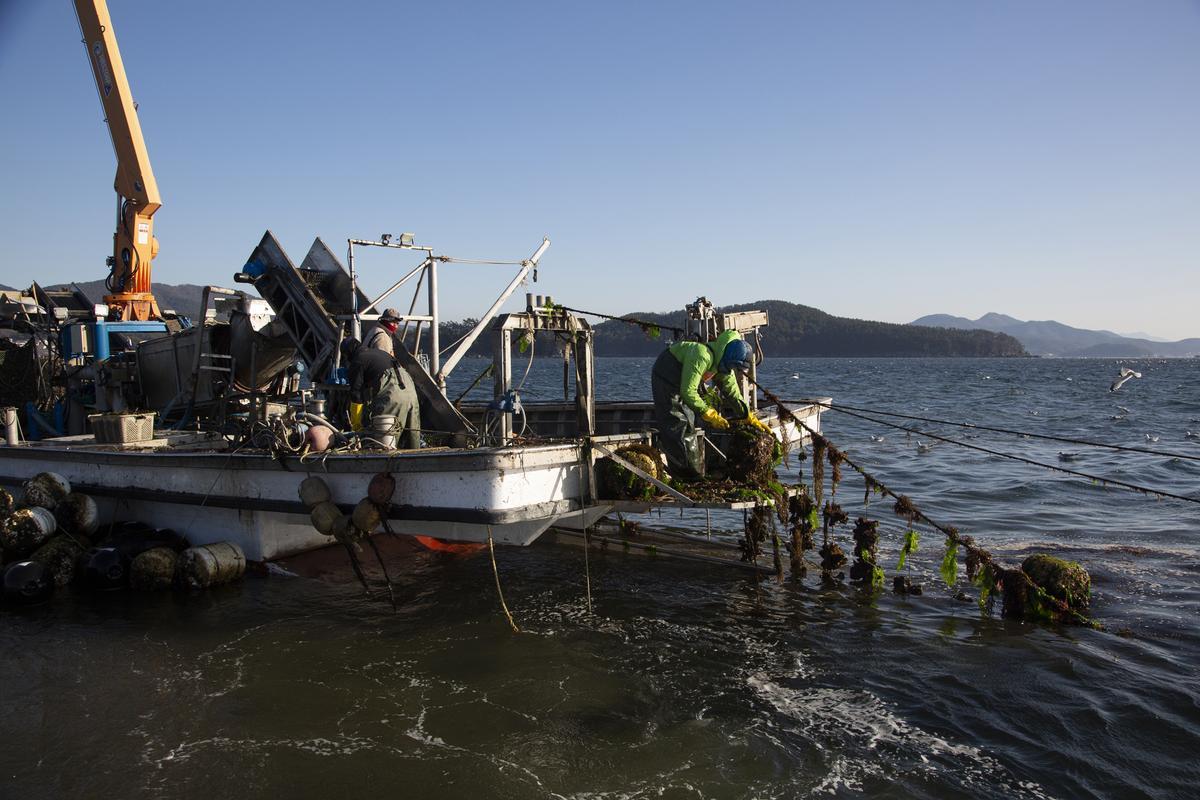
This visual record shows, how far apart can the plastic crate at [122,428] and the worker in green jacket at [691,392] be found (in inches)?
297

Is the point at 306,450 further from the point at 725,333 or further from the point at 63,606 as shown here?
the point at 725,333

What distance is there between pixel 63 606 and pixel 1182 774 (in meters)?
11.7

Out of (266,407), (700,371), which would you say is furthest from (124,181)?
(700,371)

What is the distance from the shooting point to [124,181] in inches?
656

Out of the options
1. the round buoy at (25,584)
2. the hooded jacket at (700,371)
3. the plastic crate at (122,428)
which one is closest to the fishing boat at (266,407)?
A: the plastic crate at (122,428)

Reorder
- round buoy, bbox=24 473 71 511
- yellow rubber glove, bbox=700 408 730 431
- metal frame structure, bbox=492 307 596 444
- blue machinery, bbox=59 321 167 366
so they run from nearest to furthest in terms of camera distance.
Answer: yellow rubber glove, bbox=700 408 730 431, metal frame structure, bbox=492 307 596 444, round buoy, bbox=24 473 71 511, blue machinery, bbox=59 321 167 366

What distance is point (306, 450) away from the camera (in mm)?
9711

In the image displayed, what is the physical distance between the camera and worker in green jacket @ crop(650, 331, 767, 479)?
976cm

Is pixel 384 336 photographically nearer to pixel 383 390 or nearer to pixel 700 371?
pixel 383 390

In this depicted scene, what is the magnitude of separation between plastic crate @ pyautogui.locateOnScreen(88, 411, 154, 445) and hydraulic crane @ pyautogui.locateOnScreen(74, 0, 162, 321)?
19.3 feet

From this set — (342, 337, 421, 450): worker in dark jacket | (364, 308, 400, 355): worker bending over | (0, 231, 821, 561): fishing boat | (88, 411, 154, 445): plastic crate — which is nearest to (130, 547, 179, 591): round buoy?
(0, 231, 821, 561): fishing boat

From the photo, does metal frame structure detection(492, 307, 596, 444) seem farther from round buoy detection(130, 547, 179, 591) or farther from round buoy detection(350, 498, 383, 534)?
round buoy detection(130, 547, 179, 591)

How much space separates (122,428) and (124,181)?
7.68m

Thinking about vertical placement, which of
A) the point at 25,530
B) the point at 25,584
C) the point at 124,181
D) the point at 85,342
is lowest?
the point at 25,584
